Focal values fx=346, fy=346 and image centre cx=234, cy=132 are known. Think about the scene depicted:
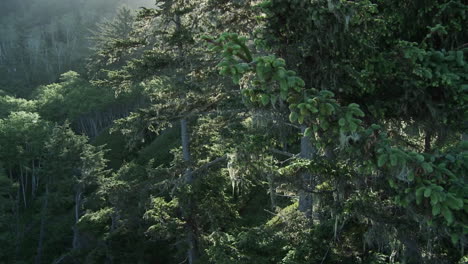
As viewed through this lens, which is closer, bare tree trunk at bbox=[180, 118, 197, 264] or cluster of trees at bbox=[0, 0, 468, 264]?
cluster of trees at bbox=[0, 0, 468, 264]

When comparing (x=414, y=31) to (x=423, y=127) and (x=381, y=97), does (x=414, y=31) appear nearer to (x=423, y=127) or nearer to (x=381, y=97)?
(x=381, y=97)

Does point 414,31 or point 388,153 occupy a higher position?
point 414,31

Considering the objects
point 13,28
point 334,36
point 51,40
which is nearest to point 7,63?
point 51,40

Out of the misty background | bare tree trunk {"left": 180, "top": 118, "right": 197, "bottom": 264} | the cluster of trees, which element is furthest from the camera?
the misty background

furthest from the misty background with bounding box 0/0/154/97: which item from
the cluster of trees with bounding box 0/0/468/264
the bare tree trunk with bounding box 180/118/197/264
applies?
the cluster of trees with bounding box 0/0/468/264

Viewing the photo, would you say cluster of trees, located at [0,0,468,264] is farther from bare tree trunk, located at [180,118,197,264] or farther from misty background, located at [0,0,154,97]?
misty background, located at [0,0,154,97]

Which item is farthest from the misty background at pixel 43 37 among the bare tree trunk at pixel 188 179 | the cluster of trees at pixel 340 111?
the cluster of trees at pixel 340 111

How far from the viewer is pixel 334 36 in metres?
4.36

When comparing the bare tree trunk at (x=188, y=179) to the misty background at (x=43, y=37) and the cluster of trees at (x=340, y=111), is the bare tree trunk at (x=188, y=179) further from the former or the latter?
the misty background at (x=43, y=37)

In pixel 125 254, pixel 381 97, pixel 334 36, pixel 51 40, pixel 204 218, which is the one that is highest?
pixel 51 40

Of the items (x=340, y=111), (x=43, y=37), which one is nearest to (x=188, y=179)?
(x=340, y=111)

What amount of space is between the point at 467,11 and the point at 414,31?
63 cm

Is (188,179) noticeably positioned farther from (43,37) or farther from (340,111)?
(43,37)

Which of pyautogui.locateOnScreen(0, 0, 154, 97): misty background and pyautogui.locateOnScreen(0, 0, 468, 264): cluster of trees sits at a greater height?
pyautogui.locateOnScreen(0, 0, 154, 97): misty background
